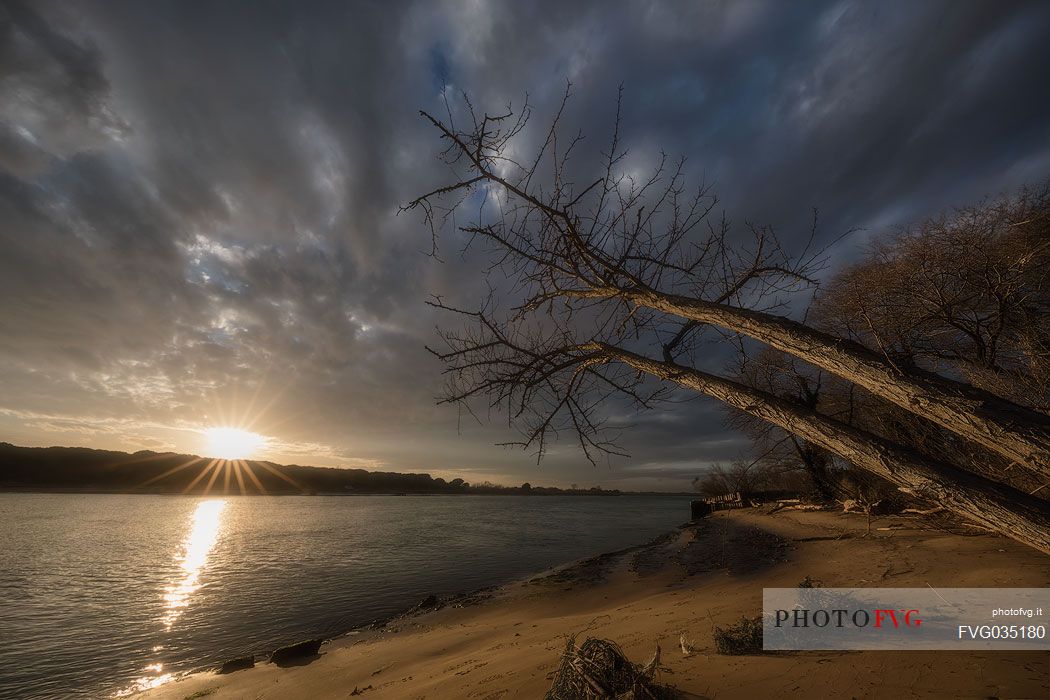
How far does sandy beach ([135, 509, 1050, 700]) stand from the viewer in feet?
9.50

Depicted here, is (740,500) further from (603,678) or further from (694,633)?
(603,678)

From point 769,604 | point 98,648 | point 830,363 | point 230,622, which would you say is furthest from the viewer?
point 230,622

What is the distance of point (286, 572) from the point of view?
640 inches

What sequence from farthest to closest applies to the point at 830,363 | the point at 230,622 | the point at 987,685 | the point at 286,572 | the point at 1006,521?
the point at 286,572, the point at 230,622, the point at 830,363, the point at 987,685, the point at 1006,521

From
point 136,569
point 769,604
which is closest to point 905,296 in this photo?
point 769,604

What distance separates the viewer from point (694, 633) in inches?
183

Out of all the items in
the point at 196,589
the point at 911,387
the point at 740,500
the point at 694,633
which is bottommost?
the point at 196,589

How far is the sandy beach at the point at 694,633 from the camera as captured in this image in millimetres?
2896

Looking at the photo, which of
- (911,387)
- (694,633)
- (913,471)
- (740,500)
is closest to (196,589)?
(694,633)

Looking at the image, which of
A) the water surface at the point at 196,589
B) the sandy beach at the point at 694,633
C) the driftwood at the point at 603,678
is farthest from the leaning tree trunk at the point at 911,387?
the water surface at the point at 196,589

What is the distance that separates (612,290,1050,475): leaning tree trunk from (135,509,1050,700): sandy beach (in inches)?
62.5

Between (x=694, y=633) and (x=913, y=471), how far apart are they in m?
3.39

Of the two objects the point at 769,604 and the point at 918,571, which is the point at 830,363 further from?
the point at 918,571

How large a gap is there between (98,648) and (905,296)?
18981 millimetres
